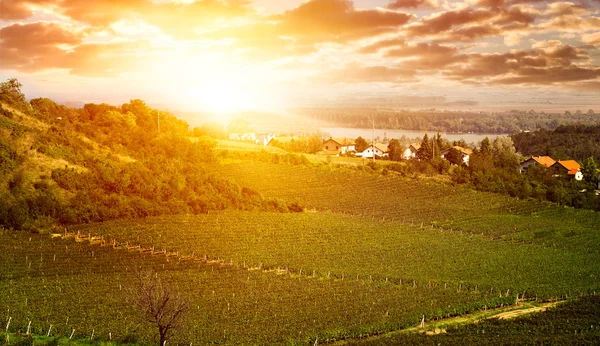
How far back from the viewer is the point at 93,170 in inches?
2061

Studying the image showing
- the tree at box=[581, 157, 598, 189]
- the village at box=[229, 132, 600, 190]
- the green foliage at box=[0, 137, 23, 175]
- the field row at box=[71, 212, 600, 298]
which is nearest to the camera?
the field row at box=[71, 212, 600, 298]

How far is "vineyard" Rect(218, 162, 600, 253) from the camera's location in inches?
1896

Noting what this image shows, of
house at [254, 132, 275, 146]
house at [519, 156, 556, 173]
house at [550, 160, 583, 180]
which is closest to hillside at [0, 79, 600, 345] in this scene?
house at [550, 160, 583, 180]

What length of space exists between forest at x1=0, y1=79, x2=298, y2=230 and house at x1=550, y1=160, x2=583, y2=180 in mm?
54086

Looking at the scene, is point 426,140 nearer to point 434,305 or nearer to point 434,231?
point 434,231

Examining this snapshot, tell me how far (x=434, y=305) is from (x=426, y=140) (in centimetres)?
6556

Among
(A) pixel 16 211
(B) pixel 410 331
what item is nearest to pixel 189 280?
(B) pixel 410 331

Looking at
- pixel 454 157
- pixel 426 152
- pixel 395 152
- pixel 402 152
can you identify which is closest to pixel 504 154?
pixel 454 157

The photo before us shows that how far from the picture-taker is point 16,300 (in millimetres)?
26188

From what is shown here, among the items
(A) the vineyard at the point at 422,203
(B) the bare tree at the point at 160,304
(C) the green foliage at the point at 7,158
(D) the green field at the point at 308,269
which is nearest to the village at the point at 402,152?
(A) the vineyard at the point at 422,203

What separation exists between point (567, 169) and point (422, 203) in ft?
127

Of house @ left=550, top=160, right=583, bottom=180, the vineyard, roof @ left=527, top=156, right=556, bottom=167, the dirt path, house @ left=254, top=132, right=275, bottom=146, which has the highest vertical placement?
house @ left=254, top=132, right=275, bottom=146

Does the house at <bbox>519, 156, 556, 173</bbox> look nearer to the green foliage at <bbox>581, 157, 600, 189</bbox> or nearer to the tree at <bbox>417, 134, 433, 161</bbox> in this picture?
the green foliage at <bbox>581, 157, 600, 189</bbox>

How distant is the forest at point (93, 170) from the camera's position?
4444cm
